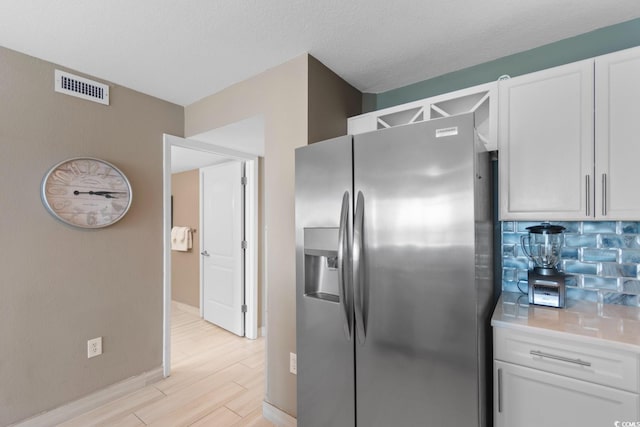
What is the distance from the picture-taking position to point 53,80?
6.44ft

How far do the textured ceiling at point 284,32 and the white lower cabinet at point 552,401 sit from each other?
1765 millimetres

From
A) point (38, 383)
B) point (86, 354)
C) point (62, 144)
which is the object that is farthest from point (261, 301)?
point (62, 144)

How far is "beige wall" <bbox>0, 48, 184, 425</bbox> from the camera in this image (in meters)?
1.81

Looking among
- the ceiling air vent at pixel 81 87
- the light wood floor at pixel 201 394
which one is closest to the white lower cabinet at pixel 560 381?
the light wood floor at pixel 201 394

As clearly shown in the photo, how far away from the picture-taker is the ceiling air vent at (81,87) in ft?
6.53

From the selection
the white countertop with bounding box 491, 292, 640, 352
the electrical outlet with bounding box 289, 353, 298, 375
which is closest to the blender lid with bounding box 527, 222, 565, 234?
the white countertop with bounding box 491, 292, 640, 352

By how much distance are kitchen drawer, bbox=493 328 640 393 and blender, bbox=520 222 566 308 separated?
39 centimetres

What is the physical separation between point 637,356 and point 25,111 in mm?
3418

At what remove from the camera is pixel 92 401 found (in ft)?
6.95

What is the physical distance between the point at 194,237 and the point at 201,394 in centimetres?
253

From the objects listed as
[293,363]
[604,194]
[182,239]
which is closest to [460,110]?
[604,194]

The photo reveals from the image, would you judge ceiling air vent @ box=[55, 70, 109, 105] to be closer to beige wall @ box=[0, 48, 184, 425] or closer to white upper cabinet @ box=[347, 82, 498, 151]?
beige wall @ box=[0, 48, 184, 425]

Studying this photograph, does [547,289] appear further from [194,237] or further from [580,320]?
[194,237]

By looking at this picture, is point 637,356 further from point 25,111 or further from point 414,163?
point 25,111
